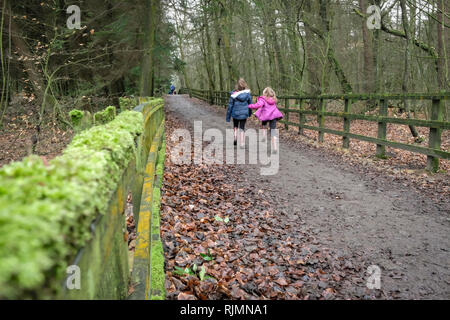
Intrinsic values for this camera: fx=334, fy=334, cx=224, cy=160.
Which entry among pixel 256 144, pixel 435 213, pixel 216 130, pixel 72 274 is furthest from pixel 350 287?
pixel 216 130

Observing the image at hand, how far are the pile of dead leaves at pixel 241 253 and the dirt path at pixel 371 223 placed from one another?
0.59 ft

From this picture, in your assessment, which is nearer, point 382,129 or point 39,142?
point 382,129

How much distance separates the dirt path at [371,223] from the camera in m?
3.62

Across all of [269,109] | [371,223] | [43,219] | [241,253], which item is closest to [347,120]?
[269,109]

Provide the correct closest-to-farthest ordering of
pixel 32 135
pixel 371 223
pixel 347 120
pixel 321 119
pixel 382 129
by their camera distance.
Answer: pixel 371 223 < pixel 382 129 < pixel 32 135 < pixel 347 120 < pixel 321 119

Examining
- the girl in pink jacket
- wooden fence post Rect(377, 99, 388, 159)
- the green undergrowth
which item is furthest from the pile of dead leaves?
the girl in pink jacket

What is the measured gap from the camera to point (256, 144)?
11.4m

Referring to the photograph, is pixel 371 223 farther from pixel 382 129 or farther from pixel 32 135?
pixel 32 135

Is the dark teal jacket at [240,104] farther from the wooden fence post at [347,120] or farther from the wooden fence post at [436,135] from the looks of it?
the wooden fence post at [436,135]

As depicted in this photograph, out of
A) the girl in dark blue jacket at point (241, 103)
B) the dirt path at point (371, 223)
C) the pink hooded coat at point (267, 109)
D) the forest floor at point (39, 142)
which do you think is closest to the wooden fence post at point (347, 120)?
the pink hooded coat at point (267, 109)

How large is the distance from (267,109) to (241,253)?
705 cm

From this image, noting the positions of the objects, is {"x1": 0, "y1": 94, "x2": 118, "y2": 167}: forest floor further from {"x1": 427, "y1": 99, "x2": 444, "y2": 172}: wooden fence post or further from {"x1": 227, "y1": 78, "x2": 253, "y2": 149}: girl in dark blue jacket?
{"x1": 427, "y1": 99, "x2": 444, "y2": 172}: wooden fence post

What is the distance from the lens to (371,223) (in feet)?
16.3
